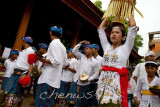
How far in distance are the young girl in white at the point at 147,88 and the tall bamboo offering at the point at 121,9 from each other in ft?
4.32

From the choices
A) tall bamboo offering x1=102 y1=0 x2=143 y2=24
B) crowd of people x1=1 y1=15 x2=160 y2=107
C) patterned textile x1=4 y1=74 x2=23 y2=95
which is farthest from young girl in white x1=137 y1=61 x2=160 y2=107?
patterned textile x1=4 y1=74 x2=23 y2=95

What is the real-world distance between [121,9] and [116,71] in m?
0.90

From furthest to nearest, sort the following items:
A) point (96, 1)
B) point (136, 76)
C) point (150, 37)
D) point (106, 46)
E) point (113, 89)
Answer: point (150, 37) → point (96, 1) → point (136, 76) → point (106, 46) → point (113, 89)

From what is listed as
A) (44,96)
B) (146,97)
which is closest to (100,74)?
(44,96)

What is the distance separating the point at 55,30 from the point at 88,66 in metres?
1.44

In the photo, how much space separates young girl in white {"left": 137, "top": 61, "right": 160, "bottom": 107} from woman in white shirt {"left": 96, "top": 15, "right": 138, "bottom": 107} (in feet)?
3.37

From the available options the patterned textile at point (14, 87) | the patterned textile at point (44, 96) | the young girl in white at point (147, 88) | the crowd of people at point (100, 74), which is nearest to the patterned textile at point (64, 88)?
the crowd of people at point (100, 74)

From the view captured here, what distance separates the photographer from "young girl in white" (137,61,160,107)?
2400mm

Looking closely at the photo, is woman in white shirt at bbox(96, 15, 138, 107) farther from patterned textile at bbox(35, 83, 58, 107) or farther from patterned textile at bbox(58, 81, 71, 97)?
patterned textile at bbox(58, 81, 71, 97)

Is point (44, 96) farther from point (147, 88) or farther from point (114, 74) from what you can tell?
point (147, 88)

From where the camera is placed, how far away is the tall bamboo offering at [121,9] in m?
1.87

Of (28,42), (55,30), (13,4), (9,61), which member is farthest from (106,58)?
(13,4)

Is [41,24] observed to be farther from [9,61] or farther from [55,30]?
[55,30]

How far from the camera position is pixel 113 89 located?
68.3 inches
